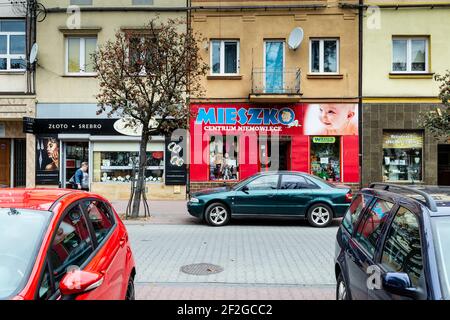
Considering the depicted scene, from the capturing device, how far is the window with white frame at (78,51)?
16797 mm

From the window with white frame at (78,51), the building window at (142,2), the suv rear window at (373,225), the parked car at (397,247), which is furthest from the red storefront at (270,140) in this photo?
the suv rear window at (373,225)

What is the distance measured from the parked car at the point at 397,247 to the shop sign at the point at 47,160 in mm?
14656

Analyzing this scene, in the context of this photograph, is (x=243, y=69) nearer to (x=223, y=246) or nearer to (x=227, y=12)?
(x=227, y=12)

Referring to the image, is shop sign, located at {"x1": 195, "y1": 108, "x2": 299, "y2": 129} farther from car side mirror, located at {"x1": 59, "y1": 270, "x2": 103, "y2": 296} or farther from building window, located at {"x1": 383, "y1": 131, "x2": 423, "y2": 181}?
car side mirror, located at {"x1": 59, "y1": 270, "x2": 103, "y2": 296}

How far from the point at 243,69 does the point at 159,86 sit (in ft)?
17.7

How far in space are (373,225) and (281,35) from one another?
13770 mm

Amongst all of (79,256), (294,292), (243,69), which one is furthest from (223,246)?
(243,69)

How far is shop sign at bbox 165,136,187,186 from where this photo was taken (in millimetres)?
16297

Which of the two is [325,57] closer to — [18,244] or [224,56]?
[224,56]

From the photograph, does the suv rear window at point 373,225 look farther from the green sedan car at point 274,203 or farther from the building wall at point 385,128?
the building wall at point 385,128

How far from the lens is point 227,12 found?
1638 centimetres

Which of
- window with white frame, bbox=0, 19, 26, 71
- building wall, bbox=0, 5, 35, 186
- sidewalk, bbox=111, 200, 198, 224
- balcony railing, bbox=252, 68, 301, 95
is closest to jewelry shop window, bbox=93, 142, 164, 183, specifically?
sidewalk, bbox=111, 200, 198, 224
